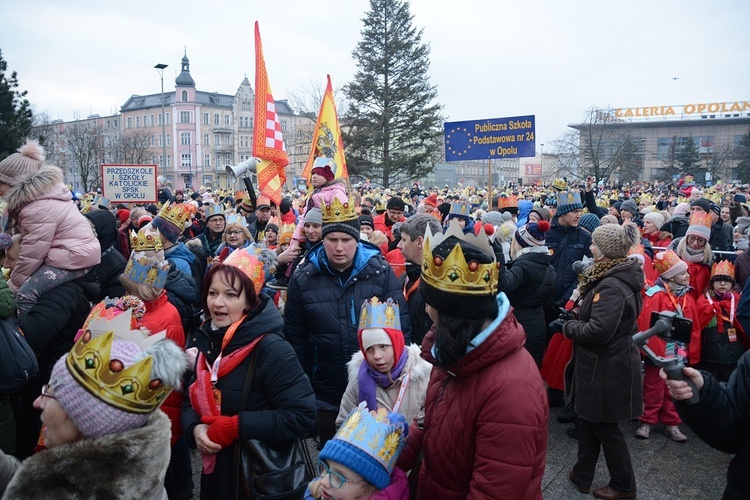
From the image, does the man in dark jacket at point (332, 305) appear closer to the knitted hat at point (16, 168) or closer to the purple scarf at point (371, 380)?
the purple scarf at point (371, 380)

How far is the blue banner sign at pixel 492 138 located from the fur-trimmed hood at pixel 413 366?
326 inches

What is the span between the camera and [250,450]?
273 centimetres

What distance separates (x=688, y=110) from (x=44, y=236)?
10550cm

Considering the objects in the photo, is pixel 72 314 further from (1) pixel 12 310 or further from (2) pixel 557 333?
(2) pixel 557 333

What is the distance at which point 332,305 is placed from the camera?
3639mm

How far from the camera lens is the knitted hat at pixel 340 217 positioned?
12.4 feet

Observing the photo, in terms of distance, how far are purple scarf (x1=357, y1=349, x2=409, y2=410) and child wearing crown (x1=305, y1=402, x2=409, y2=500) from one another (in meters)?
0.80

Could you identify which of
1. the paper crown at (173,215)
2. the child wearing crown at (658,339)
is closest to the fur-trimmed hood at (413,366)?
the child wearing crown at (658,339)

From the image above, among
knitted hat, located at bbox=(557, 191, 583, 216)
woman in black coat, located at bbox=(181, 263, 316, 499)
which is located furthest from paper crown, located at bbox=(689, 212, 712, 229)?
woman in black coat, located at bbox=(181, 263, 316, 499)

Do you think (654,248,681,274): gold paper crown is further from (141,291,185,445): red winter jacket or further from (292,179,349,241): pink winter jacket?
(141,291,185,445): red winter jacket

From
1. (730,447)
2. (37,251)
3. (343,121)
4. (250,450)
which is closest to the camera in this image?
(730,447)

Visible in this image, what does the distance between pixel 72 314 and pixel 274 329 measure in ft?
6.37

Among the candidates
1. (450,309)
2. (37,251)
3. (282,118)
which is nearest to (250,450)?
(450,309)

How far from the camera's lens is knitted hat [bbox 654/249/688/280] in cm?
531
